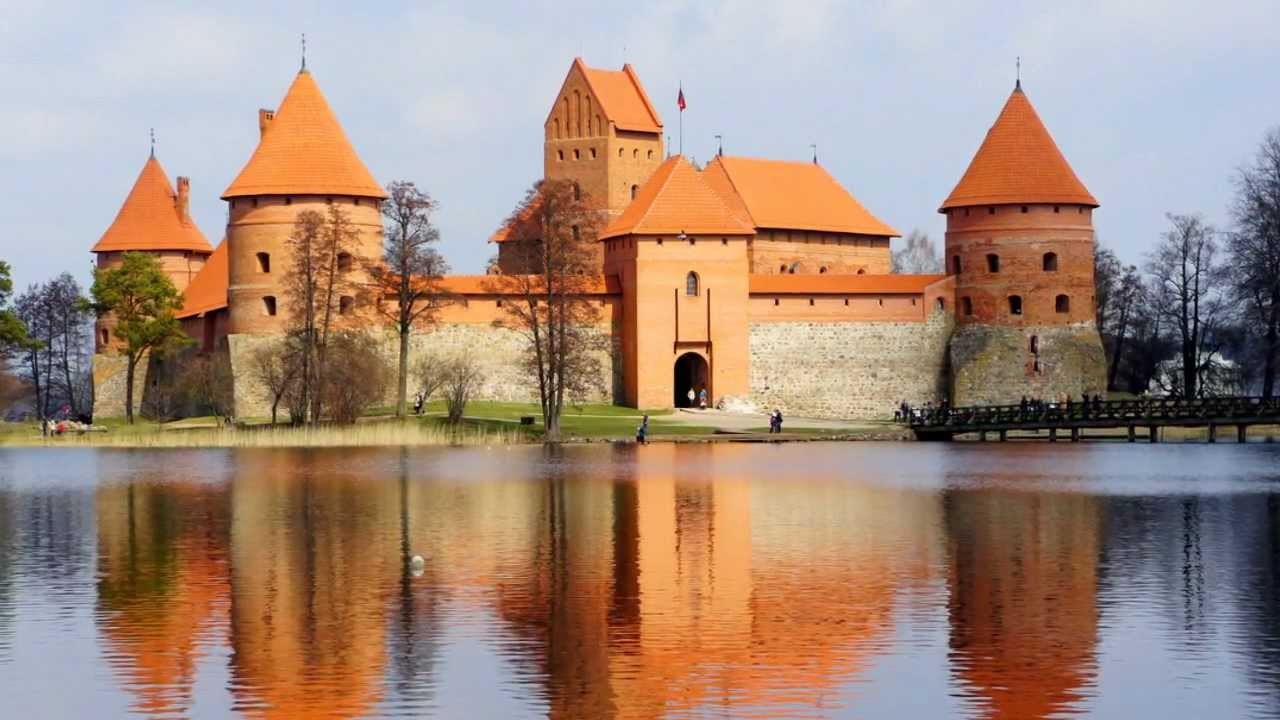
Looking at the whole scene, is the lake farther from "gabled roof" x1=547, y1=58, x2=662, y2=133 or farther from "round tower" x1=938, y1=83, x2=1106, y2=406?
"gabled roof" x1=547, y1=58, x2=662, y2=133

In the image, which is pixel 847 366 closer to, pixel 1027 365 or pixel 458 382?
pixel 1027 365

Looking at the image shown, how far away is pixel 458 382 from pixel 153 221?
16.0m

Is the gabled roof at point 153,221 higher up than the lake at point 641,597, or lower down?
higher up

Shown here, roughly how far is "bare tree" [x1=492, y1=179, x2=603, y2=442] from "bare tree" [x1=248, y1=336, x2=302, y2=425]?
4.55 meters

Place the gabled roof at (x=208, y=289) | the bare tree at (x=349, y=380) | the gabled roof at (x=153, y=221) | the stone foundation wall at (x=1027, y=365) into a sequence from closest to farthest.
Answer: the bare tree at (x=349, y=380)
the stone foundation wall at (x=1027, y=365)
the gabled roof at (x=208, y=289)
the gabled roof at (x=153, y=221)

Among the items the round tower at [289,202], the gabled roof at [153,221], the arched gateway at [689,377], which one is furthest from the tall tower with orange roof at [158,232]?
the arched gateway at [689,377]

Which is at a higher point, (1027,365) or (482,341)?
(482,341)

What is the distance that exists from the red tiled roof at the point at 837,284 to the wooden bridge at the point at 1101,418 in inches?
227

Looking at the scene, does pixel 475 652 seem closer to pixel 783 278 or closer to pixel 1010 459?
pixel 1010 459

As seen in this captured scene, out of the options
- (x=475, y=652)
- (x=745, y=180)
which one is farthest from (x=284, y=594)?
(x=745, y=180)

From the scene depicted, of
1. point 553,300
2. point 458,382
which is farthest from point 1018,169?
point 458,382

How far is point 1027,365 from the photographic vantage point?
166 feet

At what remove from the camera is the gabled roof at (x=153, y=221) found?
5825cm

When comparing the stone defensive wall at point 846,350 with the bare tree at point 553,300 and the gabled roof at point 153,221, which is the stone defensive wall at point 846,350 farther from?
the gabled roof at point 153,221
